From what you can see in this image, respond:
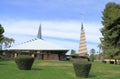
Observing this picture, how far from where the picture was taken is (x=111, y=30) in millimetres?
53031

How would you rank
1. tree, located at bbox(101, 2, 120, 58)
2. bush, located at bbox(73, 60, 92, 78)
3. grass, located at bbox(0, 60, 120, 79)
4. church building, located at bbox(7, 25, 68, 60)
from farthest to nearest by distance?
church building, located at bbox(7, 25, 68, 60) → tree, located at bbox(101, 2, 120, 58) → bush, located at bbox(73, 60, 92, 78) → grass, located at bbox(0, 60, 120, 79)

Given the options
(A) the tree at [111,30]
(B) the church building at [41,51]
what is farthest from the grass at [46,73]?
(B) the church building at [41,51]

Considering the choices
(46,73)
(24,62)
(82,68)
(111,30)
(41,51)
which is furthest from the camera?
(41,51)

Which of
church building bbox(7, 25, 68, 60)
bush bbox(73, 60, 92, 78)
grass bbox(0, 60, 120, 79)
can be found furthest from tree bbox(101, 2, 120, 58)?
bush bbox(73, 60, 92, 78)

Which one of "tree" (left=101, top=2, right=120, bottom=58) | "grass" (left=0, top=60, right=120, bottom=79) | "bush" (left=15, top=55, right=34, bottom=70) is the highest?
"tree" (left=101, top=2, right=120, bottom=58)

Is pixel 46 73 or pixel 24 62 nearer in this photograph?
pixel 46 73

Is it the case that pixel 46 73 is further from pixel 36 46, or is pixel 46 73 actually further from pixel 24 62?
pixel 36 46

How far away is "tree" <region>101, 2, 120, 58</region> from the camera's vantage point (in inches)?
2056

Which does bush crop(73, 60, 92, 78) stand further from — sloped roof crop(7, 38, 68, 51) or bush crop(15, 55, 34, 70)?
sloped roof crop(7, 38, 68, 51)

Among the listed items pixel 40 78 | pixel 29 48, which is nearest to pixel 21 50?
pixel 29 48

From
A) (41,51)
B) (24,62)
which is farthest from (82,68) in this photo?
(41,51)

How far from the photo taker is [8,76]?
20.2 meters

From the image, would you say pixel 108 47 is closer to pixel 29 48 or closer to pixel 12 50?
pixel 29 48

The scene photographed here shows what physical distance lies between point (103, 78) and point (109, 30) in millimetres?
32864
